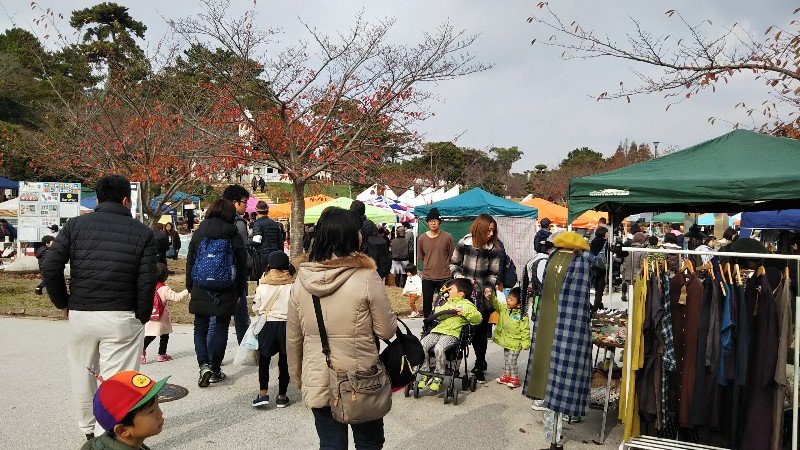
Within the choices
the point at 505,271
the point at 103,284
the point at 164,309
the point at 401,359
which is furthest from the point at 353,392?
the point at 164,309

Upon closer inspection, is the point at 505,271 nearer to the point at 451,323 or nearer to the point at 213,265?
the point at 451,323

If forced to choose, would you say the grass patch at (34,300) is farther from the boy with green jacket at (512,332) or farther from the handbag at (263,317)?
the handbag at (263,317)

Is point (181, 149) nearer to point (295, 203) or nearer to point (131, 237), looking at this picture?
point (295, 203)

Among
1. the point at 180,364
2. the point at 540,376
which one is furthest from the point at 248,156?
the point at 540,376

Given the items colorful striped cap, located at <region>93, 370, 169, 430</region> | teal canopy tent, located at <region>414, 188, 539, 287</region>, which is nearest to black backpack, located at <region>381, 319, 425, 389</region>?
colorful striped cap, located at <region>93, 370, 169, 430</region>

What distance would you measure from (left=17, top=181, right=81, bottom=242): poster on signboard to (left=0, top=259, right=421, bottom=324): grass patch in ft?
3.94

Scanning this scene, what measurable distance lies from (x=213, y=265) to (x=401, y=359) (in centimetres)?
307

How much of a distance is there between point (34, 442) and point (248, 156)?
29.2 feet

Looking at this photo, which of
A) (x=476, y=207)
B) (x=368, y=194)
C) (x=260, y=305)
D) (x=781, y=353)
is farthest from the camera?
(x=368, y=194)

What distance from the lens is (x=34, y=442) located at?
461 cm

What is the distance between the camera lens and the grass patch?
10.6 m

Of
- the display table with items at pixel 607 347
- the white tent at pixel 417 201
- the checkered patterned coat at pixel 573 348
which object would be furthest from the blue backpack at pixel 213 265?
the white tent at pixel 417 201

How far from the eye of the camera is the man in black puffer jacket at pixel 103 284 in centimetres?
397

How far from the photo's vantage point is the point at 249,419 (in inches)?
206
